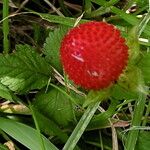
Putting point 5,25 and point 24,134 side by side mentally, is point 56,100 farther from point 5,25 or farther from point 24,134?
point 5,25

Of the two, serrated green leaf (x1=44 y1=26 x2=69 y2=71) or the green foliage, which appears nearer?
the green foliage

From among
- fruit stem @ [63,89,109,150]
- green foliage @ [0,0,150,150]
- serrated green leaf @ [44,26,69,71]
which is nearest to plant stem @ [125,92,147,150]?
green foliage @ [0,0,150,150]

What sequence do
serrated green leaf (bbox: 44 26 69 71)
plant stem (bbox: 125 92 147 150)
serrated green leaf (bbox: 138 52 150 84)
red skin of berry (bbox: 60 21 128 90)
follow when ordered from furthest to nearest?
serrated green leaf (bbox: 44 26 69 71), plant stem (bbox: 125 92 147 150), serrated green leaf (bbox: 138 52 150 84), red skin of berry (bbox: 60 21 128 90)

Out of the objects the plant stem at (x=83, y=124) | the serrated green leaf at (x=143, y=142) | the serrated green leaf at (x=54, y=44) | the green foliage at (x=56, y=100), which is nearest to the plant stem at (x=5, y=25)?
the green foliage at (x=56, y=100)

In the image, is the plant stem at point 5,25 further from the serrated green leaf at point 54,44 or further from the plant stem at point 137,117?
the plant stem at point 137,117

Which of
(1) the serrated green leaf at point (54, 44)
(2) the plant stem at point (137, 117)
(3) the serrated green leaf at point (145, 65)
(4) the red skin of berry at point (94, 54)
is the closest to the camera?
(4) the red skin of berry at point (94, 54)

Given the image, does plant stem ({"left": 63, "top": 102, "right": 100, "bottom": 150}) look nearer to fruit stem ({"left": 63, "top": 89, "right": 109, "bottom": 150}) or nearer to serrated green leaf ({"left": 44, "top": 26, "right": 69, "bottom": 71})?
fruit stem ({"left": 63, "top": 89, "right": 109, "bottom": 150})
